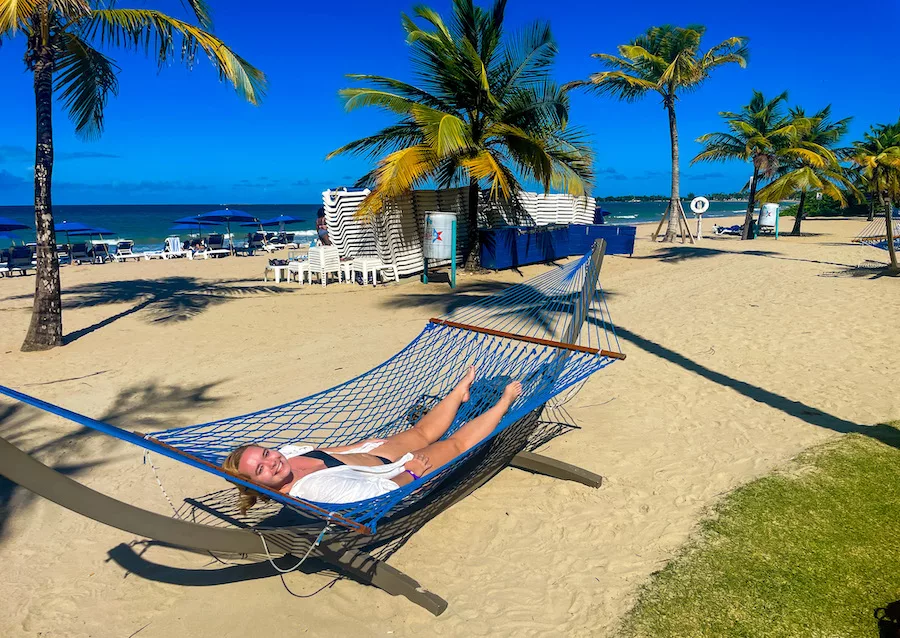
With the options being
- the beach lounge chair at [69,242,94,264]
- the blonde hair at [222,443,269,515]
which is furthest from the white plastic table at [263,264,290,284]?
the blonde hair at [222,443,269,515]

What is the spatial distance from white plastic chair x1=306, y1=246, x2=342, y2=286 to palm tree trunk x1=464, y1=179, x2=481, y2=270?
2655mm

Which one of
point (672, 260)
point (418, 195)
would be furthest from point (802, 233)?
point (418, 195)

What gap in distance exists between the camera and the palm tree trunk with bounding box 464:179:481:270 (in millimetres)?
12100

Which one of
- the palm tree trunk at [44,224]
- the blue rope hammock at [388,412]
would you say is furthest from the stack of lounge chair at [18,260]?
the blue rope hammock at [388,412]

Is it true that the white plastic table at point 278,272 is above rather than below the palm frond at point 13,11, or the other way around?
below

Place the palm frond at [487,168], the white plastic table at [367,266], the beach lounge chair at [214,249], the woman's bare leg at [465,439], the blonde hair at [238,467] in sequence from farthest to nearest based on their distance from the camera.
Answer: the beach lounge chair at [214,249], the white plastic table at [367,266], the palm frond at [487,168], the woman's bare leg at [465,439], the blonde hair at [238,467]

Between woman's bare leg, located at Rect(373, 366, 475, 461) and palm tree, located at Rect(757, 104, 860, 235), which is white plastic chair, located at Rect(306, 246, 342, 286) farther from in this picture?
palm tree, located at Rect(757, 104, 860, 235)

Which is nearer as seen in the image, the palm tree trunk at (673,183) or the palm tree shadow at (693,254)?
the palm tree shadow at (693,254)

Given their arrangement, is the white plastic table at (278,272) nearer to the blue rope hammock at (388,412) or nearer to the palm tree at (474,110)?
the palm tree at (474,110)

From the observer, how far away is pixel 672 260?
48.5 feet

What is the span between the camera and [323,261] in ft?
37.6

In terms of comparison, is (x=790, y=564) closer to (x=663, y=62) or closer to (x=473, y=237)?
(x=473, y=237)

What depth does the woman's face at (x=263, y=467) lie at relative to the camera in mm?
2658

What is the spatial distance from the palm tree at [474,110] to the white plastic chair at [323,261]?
115 cm
